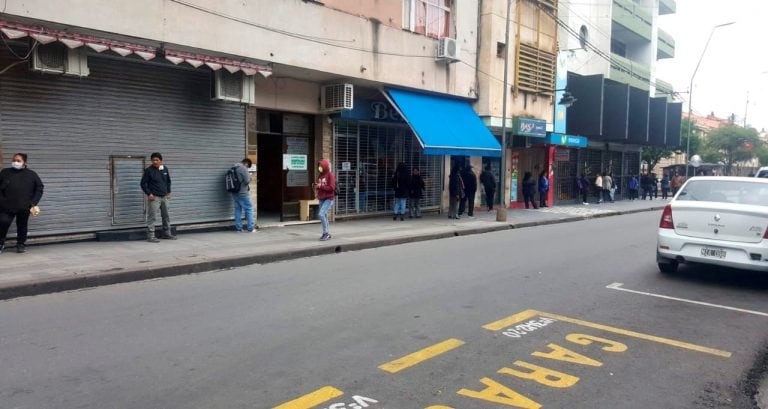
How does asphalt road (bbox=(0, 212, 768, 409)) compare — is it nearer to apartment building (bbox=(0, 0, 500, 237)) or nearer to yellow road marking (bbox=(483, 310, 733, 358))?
yellow road marking (bbox=(483, 310, 733, 358))

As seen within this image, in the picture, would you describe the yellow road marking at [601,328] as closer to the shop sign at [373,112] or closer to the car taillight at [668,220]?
the car taillight at [668,220]

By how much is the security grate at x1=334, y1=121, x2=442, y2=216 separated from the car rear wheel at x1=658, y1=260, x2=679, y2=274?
9.21 meters

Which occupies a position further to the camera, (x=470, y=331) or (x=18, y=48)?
(x=18, y=48)

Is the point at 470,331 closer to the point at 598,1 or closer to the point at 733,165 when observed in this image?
the point at 598,1

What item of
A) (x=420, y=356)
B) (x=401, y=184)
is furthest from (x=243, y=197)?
(x=420, y=356)

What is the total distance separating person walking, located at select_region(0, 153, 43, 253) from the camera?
9156mm

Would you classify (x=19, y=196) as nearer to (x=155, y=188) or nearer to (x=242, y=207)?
(x=155, y=188)

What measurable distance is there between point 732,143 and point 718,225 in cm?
5129

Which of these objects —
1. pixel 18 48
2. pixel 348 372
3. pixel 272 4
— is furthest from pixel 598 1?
pixel 348 372

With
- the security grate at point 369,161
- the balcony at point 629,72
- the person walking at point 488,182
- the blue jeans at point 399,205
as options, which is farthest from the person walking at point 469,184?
the balcony at point 629,72

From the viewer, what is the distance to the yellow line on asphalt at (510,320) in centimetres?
596

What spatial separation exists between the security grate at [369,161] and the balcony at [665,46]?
31.3 m

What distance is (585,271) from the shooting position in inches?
370

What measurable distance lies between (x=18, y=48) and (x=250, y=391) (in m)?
8.75
